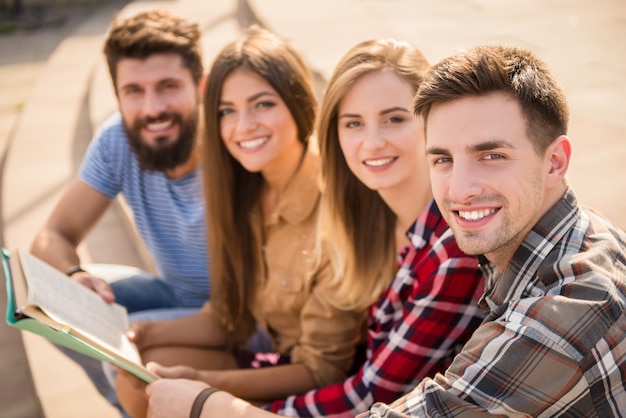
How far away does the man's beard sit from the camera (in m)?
3.04

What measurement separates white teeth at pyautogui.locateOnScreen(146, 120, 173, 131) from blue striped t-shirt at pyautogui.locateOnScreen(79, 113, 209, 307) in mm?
146

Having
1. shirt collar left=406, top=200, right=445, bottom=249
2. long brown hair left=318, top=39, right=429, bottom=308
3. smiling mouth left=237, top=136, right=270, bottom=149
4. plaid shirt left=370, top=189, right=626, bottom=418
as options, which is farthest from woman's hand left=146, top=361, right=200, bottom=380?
plaid shirt left=370, top=189, right=626, bottom=418

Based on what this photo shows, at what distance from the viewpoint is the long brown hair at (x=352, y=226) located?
227cm

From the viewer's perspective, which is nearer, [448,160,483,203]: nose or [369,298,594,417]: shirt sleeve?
[369,298,594,417]: shirt sleeve

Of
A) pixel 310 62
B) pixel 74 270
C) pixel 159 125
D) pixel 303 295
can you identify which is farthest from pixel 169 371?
pixel 310 62

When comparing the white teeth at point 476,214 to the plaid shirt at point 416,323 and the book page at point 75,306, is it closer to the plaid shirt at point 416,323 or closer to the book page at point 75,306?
the plaid shirt at point 416,323

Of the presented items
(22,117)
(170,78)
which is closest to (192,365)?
(170,78)

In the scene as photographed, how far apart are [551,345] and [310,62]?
3.59 metres

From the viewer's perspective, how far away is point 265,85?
2498 mm

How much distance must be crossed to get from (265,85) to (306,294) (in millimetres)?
710

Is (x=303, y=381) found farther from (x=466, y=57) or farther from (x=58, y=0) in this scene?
(x=58, y=0)

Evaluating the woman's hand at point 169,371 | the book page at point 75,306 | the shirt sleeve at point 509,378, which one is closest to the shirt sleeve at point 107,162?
the book page at point 75,306

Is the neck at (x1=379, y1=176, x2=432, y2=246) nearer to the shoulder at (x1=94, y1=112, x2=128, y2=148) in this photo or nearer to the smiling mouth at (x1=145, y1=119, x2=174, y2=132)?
the smiling mouth at (x1=145, y1=119, x2=174, y2=132)

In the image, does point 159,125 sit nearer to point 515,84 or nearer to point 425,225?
point 425,225
